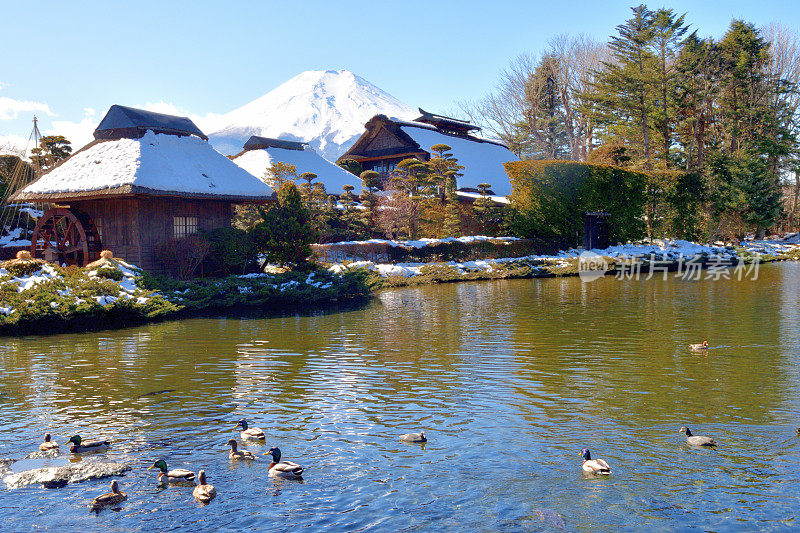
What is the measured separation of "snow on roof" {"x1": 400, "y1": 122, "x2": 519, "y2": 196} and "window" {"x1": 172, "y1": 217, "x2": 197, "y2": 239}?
A: 80.3 feet

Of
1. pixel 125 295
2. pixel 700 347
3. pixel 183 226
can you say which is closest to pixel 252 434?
pixel 700 347

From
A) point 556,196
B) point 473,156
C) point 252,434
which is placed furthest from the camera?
point 473,156

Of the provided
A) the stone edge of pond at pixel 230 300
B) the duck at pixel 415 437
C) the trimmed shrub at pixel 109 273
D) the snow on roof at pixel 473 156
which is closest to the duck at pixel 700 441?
the duck at pixel 415 437

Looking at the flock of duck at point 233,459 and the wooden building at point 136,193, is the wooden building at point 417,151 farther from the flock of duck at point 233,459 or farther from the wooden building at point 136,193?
the flock of duck at point 233,459

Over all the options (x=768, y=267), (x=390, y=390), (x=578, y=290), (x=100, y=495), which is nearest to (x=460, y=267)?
(x=578, y=290)

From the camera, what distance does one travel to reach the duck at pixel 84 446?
767 cm

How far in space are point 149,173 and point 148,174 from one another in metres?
0.14

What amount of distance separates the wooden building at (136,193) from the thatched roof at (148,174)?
4 centimetres

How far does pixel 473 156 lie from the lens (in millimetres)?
52000

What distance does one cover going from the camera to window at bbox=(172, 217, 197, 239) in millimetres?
24781

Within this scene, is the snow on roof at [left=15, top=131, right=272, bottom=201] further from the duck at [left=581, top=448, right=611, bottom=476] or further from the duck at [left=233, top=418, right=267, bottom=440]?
the duck at [left=581, top=448, right=611, bottom=476]

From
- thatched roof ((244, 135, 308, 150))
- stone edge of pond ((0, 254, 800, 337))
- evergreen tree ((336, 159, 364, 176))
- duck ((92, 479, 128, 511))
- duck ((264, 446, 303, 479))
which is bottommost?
duck ((92, 479, 128, 511))

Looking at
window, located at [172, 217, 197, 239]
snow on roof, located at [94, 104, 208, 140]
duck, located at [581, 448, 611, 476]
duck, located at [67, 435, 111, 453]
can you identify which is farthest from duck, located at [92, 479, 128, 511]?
snow on roof, located at [94, 104, 208, 140]

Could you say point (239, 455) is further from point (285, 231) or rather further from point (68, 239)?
point (68, 239)
